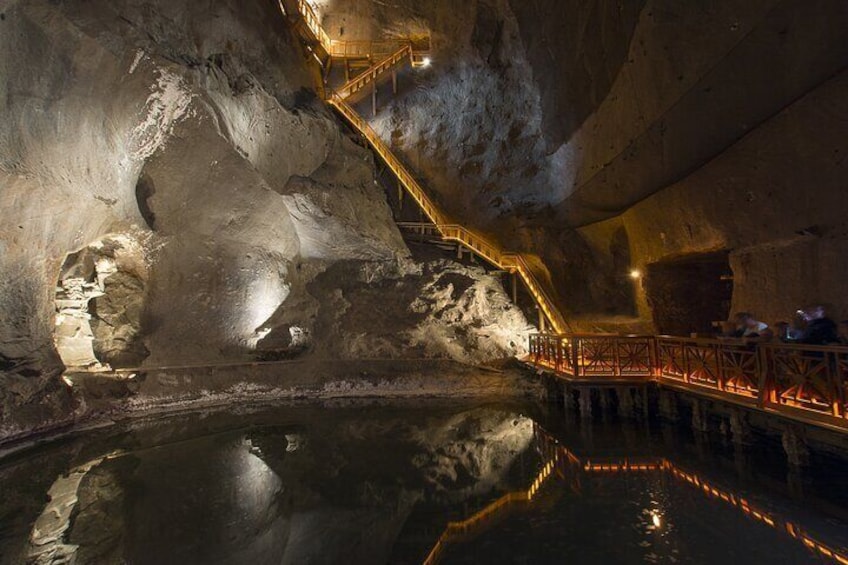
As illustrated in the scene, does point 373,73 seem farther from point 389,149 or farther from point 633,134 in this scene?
point 633,134

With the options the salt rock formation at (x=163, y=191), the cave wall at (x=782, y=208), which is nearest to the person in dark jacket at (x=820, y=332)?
the cave wall at (x=782, y=208)

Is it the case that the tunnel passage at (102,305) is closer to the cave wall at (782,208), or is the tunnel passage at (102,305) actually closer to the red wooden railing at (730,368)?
the red wooden railing at (730,368)

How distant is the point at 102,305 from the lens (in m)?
13.7

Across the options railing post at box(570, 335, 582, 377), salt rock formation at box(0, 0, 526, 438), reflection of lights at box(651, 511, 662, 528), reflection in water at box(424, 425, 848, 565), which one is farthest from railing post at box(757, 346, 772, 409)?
salt rock formation at box(0, 0, 526, 438)

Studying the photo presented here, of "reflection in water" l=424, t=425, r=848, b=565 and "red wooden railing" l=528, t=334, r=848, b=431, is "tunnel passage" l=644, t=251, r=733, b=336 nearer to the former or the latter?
"red wooden railing" l=528, t=334, r=848, b=431

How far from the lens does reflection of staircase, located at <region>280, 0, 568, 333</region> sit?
1592cm

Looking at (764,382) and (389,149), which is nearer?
(764,382)

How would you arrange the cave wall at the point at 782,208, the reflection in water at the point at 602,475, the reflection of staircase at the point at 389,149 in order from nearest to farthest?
the reflection in water at the point at 602,475 < the cave wall at the point at 782,208 < the reflection of staircase at the point at 389,149

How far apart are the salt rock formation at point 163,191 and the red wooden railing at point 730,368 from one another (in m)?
4.19

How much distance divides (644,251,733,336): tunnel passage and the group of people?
3728 millimetres

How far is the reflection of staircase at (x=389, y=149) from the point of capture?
627 inches

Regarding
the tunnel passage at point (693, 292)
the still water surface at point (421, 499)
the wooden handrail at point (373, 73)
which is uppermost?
the wooden handrail at point (373, 73)

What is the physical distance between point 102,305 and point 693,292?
55.3 ft

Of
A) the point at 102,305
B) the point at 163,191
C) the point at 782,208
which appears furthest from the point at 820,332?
the point at 102,305
